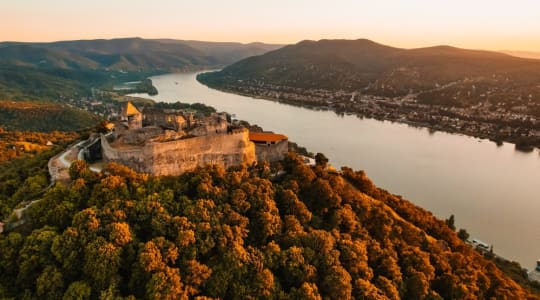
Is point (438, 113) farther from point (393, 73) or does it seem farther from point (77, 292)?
point (77, 292)

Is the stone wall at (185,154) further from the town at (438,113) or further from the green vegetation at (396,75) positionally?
the green vegetation at (396,75)

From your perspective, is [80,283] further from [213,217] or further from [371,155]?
[371,155]

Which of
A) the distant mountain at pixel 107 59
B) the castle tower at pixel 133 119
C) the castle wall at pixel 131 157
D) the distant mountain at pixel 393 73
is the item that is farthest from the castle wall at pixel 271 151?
the distant mountain at pixel 107 59

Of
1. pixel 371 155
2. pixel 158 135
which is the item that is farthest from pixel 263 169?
pixel 371 155

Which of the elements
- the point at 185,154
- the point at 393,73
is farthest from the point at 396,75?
the point at 185,154

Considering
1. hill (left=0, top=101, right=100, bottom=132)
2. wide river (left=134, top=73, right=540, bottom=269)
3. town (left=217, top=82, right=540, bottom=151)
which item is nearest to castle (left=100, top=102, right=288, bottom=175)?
wide river (left=134, top=73, right=540, bottom=269)

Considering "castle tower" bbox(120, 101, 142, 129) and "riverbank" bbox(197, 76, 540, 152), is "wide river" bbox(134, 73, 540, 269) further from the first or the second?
"castle tower" bbox(120, 101, 142, 129)
